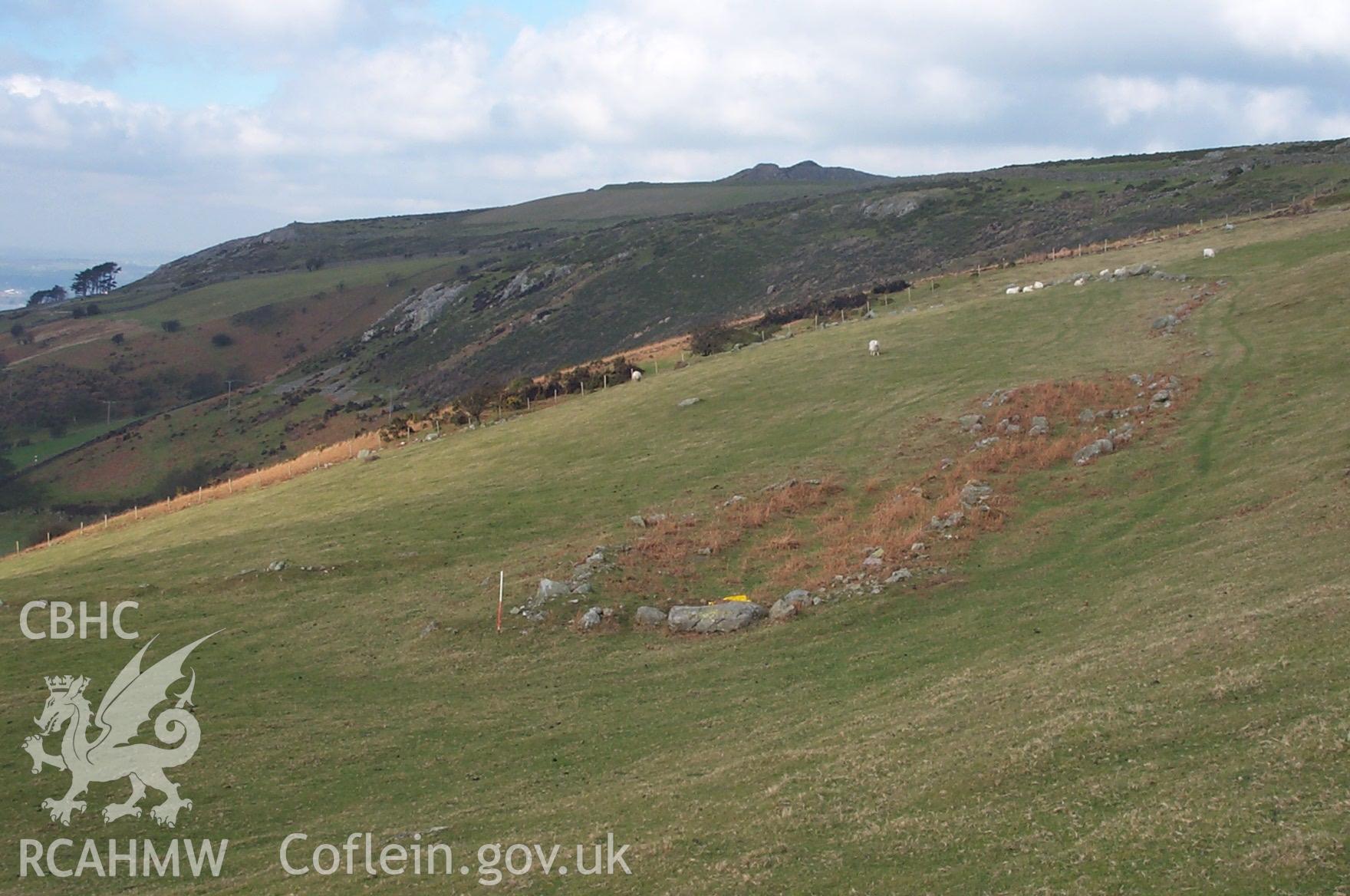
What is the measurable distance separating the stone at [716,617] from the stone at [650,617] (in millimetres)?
264

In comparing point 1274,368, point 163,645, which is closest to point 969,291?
point 1274,368

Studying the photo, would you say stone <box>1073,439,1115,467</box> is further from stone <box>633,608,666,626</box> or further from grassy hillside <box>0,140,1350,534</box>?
grassy hillside <box>0,140,1350,534</box>

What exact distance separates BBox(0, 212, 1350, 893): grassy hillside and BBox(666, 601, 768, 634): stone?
60 cm

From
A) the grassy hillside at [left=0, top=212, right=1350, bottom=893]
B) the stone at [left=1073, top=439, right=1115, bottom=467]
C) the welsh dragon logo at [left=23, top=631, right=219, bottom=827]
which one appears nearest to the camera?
the grassy hillside at [left=0, top=212, right=1350, bottom=893]

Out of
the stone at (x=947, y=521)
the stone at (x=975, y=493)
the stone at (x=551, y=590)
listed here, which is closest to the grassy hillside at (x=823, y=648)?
the stone at (x=947, y=521)

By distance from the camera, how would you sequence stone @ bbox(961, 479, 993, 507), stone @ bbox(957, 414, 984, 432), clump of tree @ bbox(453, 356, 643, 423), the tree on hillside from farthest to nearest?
clump of tree @ bbox(453, 356, 643, 423), the tree on hillside, stone @ bbox(957, 414, 984, 432), stone @ bbox(961, 479, 993, 507)

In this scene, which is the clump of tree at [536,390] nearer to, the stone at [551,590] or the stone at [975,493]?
the stone at [551,590]

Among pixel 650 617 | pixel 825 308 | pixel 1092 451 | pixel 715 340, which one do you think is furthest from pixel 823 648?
pixel 825 308

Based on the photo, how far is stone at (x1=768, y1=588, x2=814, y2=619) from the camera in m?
28.8

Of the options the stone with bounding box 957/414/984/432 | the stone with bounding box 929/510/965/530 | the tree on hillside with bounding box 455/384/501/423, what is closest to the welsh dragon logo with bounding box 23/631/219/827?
the stone with bounding box 929/510/965/530

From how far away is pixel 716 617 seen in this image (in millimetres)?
29172

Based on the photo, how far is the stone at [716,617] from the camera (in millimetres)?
28891

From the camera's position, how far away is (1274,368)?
133 ft

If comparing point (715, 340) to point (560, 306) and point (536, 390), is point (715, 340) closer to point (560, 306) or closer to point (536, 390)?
point (536, 390)
